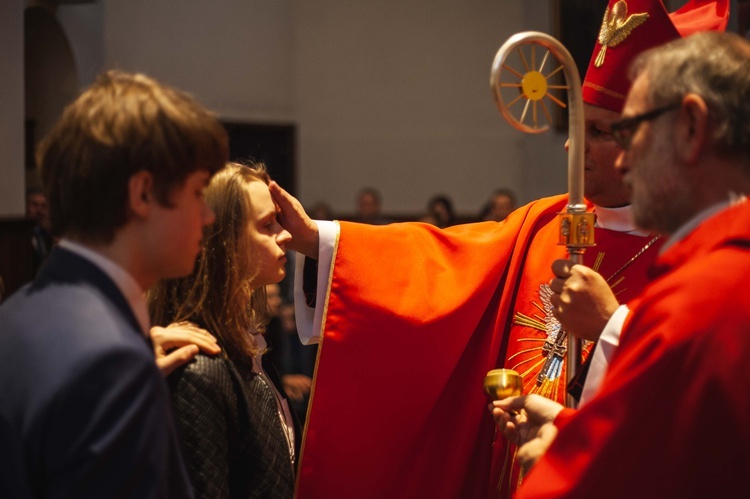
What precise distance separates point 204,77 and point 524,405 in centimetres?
705

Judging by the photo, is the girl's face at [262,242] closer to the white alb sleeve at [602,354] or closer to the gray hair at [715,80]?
the white alb sleeve at [602,354]

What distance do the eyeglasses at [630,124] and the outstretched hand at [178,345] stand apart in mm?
908

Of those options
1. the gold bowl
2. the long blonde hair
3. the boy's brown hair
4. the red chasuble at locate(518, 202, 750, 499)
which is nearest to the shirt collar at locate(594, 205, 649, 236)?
the gold bowl

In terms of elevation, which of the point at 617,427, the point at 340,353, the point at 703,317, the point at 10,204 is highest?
the point at 703,317

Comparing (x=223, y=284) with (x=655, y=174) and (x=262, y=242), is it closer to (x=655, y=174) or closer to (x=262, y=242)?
(x=262, y=242)

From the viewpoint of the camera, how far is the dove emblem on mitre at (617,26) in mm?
2742

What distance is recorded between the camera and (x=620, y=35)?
9.15ft

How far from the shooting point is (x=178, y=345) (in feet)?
6.73

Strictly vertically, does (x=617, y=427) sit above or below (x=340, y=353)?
above

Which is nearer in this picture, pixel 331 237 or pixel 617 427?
pixel 617 427

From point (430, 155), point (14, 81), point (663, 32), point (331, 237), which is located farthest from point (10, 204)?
point (663, 32)

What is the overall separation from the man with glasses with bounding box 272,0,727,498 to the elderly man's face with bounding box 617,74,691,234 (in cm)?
108

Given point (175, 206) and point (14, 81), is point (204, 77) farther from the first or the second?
point (175, 206)

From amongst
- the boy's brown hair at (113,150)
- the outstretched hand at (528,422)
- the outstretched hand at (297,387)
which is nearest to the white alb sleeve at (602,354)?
the outstretched hand at (528,422)
